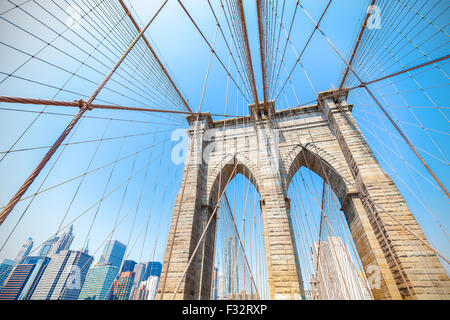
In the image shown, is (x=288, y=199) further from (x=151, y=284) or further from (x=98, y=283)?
(x=98, y=283)

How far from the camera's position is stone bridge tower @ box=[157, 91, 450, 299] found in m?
4.92

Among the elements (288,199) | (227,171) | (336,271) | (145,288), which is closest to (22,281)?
(145,288)

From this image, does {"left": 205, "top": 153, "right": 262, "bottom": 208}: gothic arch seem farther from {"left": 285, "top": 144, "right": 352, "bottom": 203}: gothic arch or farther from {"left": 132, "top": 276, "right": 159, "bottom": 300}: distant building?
{"left": 132, "top": 276, "right": 159, "bottom": 300}: distant building

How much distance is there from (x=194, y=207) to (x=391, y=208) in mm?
6595

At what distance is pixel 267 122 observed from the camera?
9328mm

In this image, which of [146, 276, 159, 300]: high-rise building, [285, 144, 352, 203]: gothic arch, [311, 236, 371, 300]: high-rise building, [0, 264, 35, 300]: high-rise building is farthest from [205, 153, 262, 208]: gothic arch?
[0, 264, 35, 300]: high-rise building

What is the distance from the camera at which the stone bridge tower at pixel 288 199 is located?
4.92 meters

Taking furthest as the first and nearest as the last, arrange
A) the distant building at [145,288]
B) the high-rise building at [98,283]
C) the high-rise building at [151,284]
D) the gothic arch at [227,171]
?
the high-rise building at [98,283]
the high-rise building at [151,284]
the distant building at [145,288]
the gothic arch at [227,171]

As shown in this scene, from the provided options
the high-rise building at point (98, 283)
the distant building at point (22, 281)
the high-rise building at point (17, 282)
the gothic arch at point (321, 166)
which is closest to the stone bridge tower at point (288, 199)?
the gothic arch at point (321, 166)

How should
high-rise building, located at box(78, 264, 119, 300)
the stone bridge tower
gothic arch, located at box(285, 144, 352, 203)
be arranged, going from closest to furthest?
the stone bridge tower < gothic arch, located at box(285, 144, 352, 203) < high-rise building, located at box(78, 264, 119, 300)

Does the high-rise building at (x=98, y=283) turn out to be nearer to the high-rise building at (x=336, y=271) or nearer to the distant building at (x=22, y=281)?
the distant building at (x=22, y=281)

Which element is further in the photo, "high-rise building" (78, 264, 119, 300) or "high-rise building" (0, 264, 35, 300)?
"high-rise building" (78, 264, 119, 300)

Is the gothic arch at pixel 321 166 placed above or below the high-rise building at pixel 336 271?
above
